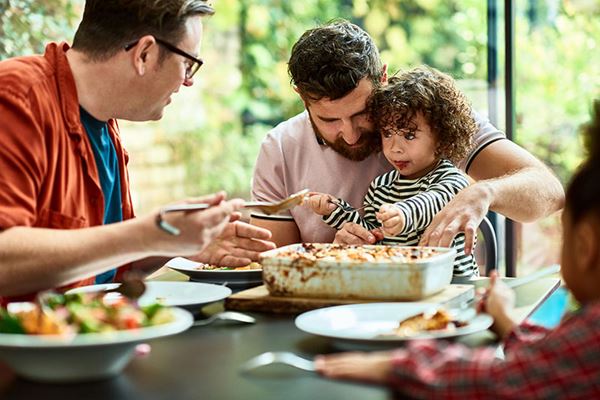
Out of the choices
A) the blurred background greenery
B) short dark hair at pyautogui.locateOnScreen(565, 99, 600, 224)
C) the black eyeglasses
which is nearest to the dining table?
short dark hair at pyautogui.locateOnScreen(565, 99, 600, 224)

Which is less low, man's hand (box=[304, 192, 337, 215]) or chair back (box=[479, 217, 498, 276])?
man's hand (box=[304, 192, 337, 215])


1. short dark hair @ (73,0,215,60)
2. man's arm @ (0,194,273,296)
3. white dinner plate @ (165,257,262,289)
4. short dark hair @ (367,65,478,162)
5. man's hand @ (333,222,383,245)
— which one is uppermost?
short dark hair @ (73,0,215,60)

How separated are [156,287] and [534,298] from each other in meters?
0.78

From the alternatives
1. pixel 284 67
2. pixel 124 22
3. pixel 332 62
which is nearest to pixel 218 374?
pixel 124 22

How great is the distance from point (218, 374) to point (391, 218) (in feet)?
3.16

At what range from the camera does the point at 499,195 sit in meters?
2.36

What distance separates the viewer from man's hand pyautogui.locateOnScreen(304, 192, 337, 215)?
7.90 ft

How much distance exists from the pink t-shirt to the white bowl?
1372 mm

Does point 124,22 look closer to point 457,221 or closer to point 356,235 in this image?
point 356,235

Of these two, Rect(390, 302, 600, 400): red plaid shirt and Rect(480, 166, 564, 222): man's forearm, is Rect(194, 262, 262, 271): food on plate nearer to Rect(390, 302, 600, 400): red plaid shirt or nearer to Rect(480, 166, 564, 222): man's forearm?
Rect(480, 166, 564, 222): man's forearm

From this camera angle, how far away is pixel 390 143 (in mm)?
2406

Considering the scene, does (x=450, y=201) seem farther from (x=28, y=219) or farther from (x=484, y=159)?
(x=28, y=219)

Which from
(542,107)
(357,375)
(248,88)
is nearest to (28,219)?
(357,375)

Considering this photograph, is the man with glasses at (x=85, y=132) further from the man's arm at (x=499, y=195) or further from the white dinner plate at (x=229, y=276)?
the man's arm at (x=499, y=195)
